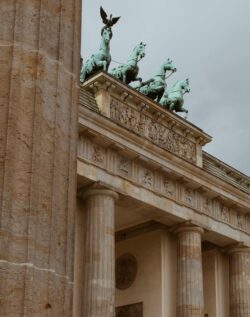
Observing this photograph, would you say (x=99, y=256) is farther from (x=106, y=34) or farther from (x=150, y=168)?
(x=106, y=34)

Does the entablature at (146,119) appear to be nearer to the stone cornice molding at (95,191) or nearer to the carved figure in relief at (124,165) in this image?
the carved figure in relief at (124,165)

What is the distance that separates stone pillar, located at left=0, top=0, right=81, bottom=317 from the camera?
427 centimetres

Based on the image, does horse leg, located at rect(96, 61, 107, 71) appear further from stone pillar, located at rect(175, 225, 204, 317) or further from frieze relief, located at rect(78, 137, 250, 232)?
stone pillar, located at rect(175, 225, 204, 317)

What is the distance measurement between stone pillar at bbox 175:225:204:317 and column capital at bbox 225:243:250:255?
272cm

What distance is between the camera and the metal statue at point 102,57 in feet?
79.4

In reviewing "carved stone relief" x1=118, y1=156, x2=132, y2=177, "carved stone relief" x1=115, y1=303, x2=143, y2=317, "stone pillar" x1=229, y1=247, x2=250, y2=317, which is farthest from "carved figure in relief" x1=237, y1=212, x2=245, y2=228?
"carved stone relief" x1=118, y1=156, x2=132, y2=177

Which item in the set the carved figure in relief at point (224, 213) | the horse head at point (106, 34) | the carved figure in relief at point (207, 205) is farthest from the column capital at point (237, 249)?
the horse head at point (106, 34)

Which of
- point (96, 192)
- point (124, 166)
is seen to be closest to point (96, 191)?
point (96, 192)

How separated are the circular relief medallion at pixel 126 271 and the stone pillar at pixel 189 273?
238 cm

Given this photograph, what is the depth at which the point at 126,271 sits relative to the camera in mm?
26969

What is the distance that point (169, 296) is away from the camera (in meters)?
25.1

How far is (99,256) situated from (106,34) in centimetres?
853

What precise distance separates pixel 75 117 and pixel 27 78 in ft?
1.65

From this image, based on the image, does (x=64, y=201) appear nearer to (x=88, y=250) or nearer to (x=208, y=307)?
(x=88, y=250)
